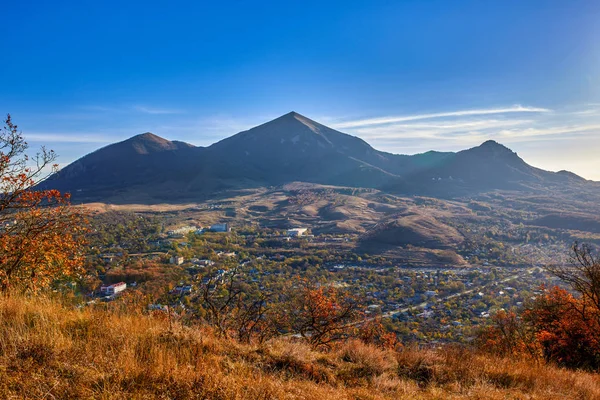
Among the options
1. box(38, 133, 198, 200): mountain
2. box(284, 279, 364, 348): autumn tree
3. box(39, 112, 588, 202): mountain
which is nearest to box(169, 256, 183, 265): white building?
box(284, 279, 364, 348): autumn tree

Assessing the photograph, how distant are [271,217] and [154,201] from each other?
60772 mm

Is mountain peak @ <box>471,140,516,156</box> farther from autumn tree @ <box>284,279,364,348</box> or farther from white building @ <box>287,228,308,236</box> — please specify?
autumn tree @ <box>284,279,364,348</box>

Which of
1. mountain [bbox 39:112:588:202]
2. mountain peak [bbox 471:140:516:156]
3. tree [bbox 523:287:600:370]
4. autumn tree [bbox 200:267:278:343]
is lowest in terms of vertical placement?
tree [bbox 523:287:600:370]

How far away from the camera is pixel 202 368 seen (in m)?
3.62

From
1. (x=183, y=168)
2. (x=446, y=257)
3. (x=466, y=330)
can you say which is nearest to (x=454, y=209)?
(x=446, y=257)

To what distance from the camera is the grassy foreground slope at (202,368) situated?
3135mm

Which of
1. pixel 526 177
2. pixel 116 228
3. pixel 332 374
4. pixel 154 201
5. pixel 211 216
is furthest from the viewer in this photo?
pixel 526 177

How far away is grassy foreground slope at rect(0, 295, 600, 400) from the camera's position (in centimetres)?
313

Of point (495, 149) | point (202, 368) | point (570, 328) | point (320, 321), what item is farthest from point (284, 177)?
point (202, 368)

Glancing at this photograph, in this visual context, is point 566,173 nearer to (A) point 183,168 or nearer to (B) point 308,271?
(B) point 308,271

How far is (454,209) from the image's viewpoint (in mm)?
112875

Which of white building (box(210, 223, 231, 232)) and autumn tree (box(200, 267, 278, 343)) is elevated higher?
autumn tree (box(200, 267, 278, 343))

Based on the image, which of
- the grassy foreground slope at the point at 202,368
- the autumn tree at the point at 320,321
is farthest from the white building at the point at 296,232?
the grassy foreground slope at the point at 202,368

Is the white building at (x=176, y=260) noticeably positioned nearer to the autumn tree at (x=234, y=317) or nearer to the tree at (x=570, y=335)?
the autumn tree at (x=234, y=317)
